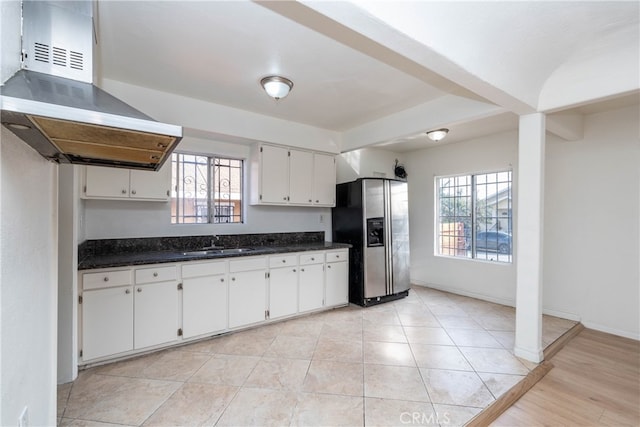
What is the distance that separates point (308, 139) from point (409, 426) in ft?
10.9

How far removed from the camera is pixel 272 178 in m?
3.78

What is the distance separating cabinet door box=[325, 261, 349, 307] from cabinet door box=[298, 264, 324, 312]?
0.10 metres

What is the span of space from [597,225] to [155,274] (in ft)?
15.9

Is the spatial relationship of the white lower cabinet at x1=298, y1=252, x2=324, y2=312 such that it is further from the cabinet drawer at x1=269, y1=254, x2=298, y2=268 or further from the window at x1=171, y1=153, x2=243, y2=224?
the window at x1=171, y1=153, x2=243, y2=224

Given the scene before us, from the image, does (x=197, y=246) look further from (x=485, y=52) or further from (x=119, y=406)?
(x=485, y=52)

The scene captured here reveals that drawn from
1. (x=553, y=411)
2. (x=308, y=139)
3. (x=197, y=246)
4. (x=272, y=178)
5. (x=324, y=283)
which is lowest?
(x=553, y=411)

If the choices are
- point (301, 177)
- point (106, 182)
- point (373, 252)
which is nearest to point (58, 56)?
point (106, 182)

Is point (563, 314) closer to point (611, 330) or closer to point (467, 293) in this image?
point (611, 330)

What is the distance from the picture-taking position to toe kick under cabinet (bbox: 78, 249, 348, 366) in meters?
2.42

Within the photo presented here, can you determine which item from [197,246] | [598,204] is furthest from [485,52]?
[197,246]

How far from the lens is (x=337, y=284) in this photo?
158 inches

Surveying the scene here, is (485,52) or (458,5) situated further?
(485,52)

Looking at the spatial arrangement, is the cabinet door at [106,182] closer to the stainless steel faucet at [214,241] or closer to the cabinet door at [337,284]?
the stainless steel faucet at [214,241]

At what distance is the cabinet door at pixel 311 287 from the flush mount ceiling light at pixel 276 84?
2.03 metres
